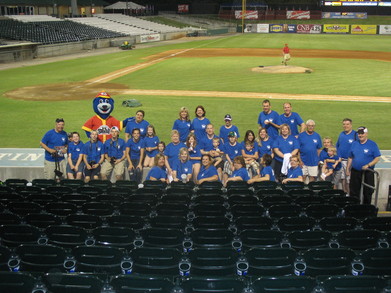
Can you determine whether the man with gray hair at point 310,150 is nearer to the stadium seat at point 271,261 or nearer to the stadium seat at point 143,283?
the stadium seat at point 271,261

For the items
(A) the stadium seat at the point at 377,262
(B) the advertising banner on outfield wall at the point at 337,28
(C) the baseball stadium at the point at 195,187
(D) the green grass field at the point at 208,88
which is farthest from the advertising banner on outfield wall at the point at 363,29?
(A) the stadium seat at the point at 377,262

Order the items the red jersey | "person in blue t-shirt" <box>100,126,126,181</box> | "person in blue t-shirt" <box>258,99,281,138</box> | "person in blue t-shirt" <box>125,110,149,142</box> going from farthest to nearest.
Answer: "person in blue t-shirt" <box>258,99,281,138</box>, "person in blue t-shirt" <box>125,110,149,142</box>, the red jersey, "person in blue t-shirt" <box>100,126,126,181</box>

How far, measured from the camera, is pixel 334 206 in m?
7.62

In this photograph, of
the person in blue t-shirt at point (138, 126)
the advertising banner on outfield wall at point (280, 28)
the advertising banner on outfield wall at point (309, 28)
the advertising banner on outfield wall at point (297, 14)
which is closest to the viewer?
the person in blue t-shirt at point (138, 126)

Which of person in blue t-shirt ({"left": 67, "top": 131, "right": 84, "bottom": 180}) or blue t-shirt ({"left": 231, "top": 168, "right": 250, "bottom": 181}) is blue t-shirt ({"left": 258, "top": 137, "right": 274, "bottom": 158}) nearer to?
blue t-shirt ({"left": 231, "top": 168, "right": 250, "bottom": 181})

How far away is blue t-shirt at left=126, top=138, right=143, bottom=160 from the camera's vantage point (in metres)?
11.8

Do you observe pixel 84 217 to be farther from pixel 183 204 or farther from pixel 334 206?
pixel 334 206

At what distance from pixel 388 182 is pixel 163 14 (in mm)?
86012

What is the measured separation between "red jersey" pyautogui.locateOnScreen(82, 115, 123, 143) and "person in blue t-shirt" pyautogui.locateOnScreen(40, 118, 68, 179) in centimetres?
91

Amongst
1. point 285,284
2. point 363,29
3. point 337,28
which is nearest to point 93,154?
point 285,284

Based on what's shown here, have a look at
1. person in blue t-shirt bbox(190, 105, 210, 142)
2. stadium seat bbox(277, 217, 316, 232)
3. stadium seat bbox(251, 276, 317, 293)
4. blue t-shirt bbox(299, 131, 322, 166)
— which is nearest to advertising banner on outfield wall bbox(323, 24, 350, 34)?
person in blue t-shirt bbox(190, 105, 210, 142)

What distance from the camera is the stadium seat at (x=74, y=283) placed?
4.61 meters

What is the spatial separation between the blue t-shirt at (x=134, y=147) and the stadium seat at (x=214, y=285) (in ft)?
24.1

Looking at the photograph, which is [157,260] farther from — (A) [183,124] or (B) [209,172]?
(A) [183,124]
